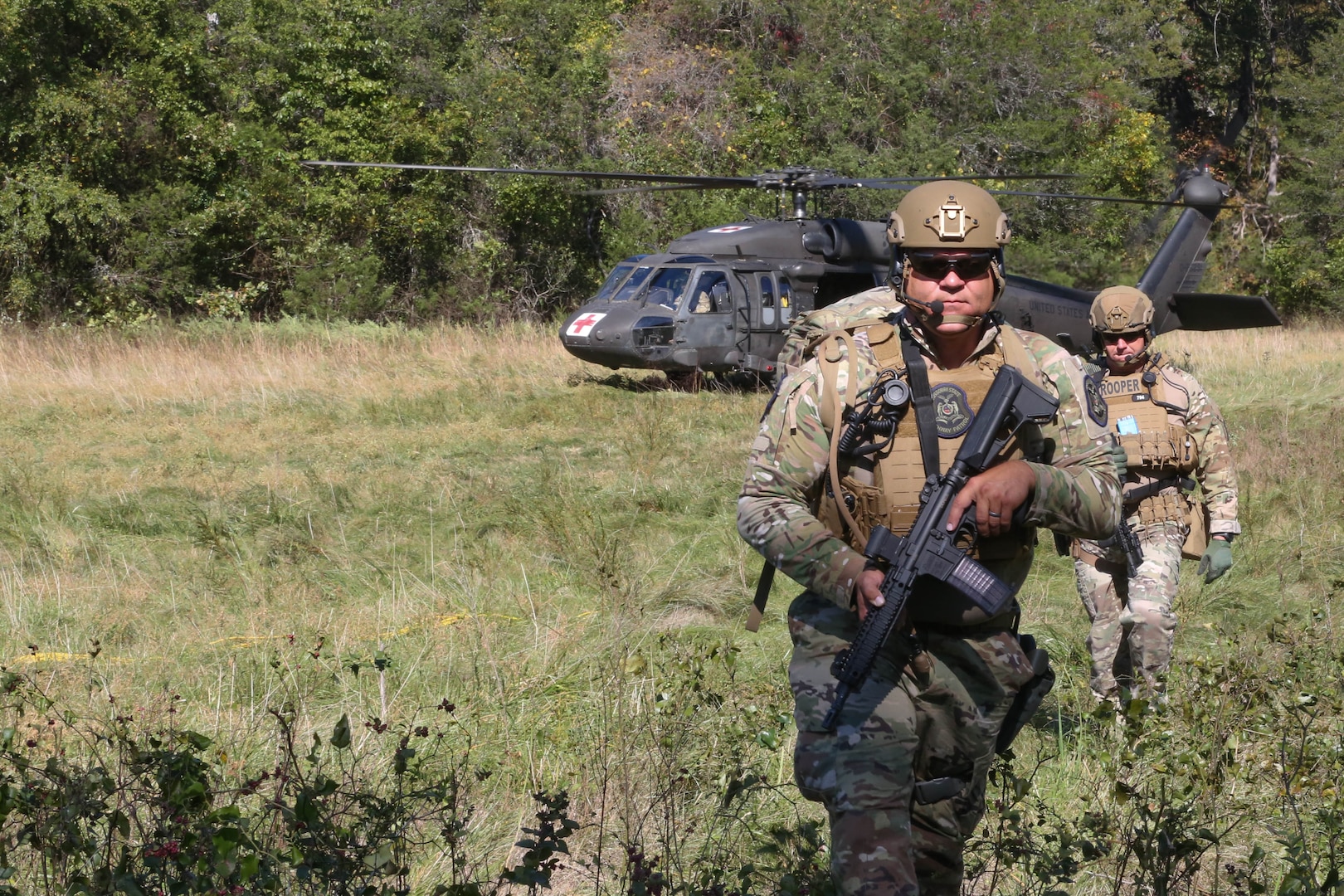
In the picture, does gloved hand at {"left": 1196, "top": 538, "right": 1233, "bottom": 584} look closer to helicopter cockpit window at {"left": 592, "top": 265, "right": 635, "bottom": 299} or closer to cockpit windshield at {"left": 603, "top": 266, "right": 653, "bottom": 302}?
cockpit windshield at {"left": 603, "top": 266, "right": 653, "bottom": 302}

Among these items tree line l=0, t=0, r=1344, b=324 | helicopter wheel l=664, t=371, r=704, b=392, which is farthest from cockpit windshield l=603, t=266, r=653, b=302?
tree line l=0, t=0, r=1344, b=324

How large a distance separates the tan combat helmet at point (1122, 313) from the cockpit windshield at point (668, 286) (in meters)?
9.05

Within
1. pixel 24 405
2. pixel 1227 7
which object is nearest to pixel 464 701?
pixel 24 405

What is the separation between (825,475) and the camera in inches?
117

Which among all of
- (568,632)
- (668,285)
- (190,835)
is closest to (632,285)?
(668,285)

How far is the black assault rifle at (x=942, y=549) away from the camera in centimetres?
272

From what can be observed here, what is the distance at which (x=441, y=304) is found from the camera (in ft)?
90.4

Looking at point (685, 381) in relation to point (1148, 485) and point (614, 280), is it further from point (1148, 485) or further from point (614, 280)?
point (1148, 485)

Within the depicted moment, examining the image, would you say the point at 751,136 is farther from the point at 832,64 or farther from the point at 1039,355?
the point at 1039,355

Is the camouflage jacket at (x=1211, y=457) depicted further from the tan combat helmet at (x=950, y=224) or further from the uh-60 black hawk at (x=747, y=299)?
the uh-60 black hawk at (x=747, y=299)

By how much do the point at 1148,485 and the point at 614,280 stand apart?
10.3 m

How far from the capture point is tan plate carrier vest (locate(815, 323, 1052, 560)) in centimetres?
292

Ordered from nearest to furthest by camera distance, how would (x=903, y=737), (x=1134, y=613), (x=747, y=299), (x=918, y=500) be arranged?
(x=903, y=737) < (x=918, y=500) < (x=1134, y=613) < (x=747, y=299)

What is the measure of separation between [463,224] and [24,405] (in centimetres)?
1571
